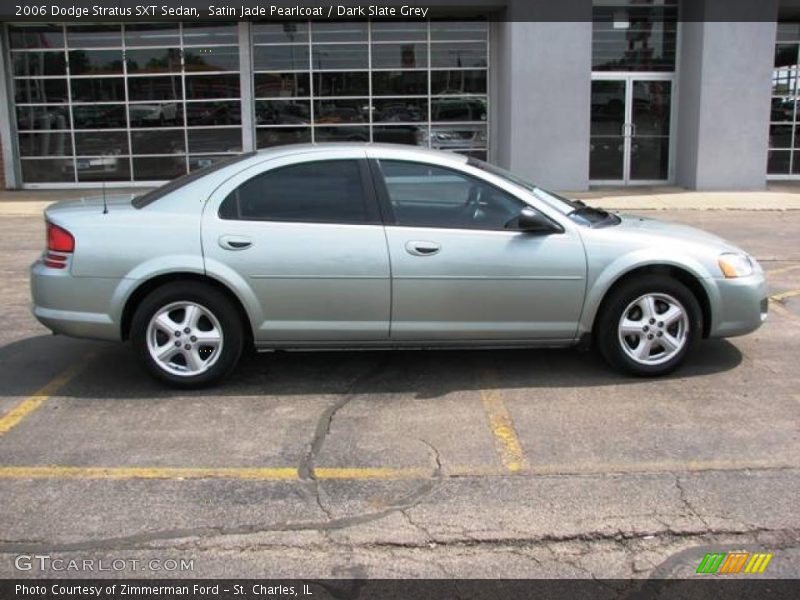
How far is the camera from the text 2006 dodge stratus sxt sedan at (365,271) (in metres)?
5.24

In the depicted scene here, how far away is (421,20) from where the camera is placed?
18.5 meters

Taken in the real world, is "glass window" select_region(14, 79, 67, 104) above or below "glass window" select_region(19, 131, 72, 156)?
above

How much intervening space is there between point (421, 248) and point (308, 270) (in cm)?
73

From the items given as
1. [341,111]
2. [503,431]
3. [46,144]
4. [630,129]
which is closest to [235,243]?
[503,431]

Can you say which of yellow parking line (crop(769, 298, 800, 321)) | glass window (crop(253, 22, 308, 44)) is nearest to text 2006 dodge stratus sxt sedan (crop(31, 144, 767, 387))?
yellow parking line (crop(769, 298, 800, 321))

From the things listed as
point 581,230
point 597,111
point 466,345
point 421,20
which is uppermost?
point 421,20

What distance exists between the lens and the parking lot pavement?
3496mm

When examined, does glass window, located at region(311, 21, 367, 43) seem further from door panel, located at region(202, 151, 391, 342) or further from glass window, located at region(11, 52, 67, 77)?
door panel, located at region(202, 151, 391, 342)

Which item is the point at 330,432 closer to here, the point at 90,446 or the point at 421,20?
the point at 90,446

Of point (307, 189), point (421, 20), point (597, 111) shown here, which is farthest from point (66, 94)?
point (307, 189)

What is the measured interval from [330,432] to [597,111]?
15242 mm

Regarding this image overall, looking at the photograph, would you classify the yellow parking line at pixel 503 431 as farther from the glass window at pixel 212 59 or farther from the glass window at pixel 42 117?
the glass window at pixel 42 117

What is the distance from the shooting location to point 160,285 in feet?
17.4

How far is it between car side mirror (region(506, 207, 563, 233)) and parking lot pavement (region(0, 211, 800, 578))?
40.4 inches
